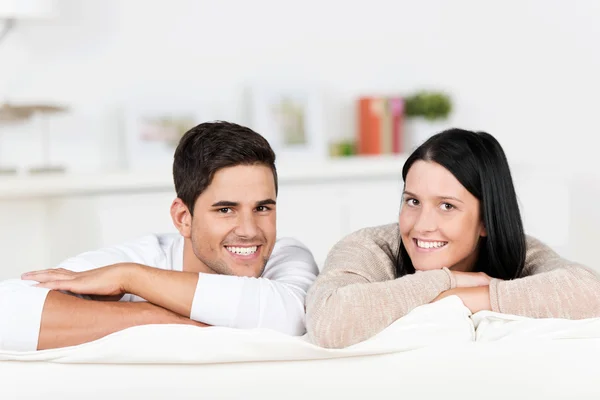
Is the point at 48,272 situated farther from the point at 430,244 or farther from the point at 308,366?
the point at 430,244

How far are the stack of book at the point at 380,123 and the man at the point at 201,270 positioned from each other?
2.37m

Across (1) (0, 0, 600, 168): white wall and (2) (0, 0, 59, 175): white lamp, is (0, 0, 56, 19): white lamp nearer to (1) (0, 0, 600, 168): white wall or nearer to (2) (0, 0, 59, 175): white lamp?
(2) (0, 0, 59, 175): white lamp

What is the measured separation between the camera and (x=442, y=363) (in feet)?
4.97

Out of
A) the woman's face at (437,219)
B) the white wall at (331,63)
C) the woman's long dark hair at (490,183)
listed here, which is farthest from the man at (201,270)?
the white wall at (331,63)

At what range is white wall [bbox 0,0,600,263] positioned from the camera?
415 centimetres

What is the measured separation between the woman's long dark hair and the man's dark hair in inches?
14.2

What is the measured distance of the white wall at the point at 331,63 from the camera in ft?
13.6

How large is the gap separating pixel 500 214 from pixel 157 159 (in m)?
2.59

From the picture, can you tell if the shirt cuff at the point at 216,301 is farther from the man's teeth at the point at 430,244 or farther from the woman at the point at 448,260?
the man's teeth at the point at 430,244

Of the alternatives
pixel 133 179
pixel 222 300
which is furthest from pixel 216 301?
pixel 133 179

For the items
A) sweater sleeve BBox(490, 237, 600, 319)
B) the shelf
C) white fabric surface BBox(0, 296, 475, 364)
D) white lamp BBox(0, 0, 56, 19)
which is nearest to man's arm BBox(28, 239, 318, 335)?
white fabric surface BBox(0, 296, 475, 364)

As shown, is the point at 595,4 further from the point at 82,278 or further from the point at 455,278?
the point at 82,278

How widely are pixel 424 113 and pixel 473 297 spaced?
2.79 m

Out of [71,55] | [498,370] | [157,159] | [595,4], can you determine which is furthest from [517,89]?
[498,370]
